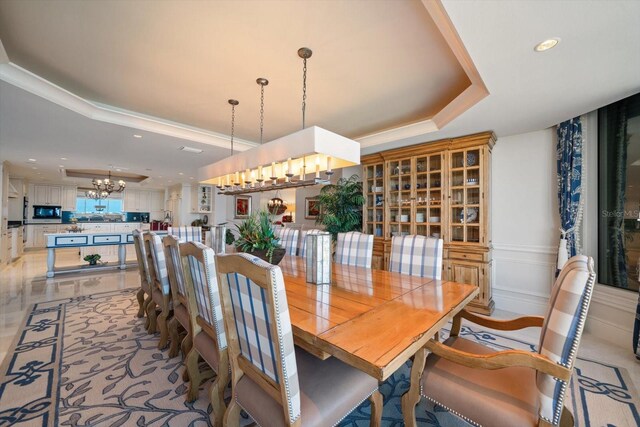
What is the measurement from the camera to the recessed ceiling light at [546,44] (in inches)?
62.4

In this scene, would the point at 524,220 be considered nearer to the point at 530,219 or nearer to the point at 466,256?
the point at 530,219

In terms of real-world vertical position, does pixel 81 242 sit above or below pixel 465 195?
below

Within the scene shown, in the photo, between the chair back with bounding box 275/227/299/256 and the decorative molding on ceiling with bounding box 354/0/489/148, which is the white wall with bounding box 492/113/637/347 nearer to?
the decorative molding on ceiling with bounding box 354/0/489/148

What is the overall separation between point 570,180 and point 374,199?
2372 millimetres

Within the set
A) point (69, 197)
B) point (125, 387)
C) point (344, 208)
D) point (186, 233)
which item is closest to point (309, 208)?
point (344, 208)

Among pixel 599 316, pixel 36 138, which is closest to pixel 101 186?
pixel 36 138

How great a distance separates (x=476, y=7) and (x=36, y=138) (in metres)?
5.40

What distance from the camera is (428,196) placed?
3.75 m

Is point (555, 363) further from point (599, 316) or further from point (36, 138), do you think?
point (36, 138)

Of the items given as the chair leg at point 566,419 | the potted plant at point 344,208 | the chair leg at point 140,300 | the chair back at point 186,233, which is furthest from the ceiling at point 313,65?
the chair leg at point 140,300

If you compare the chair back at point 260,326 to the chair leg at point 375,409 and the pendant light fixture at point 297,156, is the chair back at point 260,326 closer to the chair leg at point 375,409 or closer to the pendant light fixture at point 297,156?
the chair leg at point 375,409

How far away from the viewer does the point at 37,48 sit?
6.82ft

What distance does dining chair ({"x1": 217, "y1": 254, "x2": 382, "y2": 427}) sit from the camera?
0.93m

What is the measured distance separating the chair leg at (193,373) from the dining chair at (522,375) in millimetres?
1235
